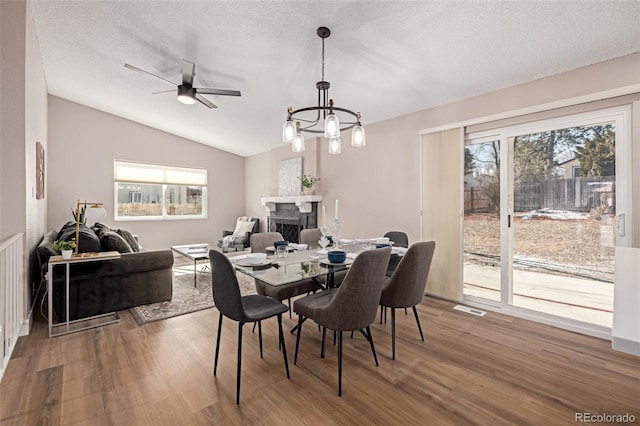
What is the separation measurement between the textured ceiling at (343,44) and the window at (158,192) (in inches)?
87.8

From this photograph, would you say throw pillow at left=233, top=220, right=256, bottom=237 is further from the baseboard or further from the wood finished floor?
the baseboard

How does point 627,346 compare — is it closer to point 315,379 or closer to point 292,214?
point 315,379

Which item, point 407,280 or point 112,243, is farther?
point 112,243

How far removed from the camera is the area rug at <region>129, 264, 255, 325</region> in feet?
10.5

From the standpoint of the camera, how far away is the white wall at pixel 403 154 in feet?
8.60

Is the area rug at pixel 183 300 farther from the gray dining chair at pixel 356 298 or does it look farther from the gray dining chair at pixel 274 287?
the gray dining chair at pixel 356 298

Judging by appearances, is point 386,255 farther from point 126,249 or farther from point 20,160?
point 20,160

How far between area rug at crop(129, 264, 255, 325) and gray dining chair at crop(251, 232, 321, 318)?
979 mm

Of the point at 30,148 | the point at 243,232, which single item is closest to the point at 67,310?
the point at 30,148

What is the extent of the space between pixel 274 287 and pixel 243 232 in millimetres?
4326

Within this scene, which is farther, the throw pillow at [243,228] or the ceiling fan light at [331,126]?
the throw pillow at [243,228]

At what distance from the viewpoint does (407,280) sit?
2.36 meters

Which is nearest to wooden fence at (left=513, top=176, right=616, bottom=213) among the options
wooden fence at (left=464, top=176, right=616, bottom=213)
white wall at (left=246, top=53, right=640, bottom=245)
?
wooden fence at (left=464, top=176, right=616, bottom=213)

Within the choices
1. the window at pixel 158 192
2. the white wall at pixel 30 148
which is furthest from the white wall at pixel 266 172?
the white wall at pixel 30 148
